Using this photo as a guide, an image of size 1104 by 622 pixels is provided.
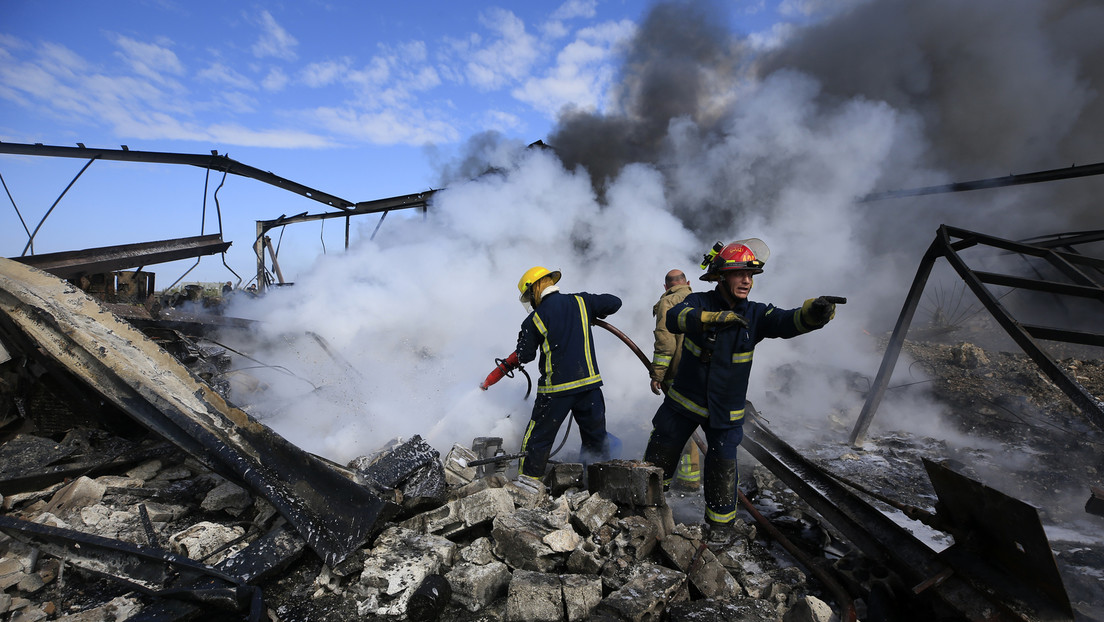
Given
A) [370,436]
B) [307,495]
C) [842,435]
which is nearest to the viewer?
[307,495]

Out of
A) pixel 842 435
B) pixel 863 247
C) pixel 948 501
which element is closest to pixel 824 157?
pixel 863 247

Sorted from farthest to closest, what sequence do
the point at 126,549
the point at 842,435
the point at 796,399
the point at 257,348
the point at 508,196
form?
the point at 508,196
the point at 796,399
the point at 257,348
the point at 842,435
the point at 126,549

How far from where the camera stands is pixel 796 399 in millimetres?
7000

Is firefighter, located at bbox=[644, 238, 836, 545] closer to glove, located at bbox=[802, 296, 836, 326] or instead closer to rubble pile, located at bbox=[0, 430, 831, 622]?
glove, located at bbox=[802, 296, 836, 326]

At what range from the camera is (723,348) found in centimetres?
331

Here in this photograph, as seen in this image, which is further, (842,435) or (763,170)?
(763,170)

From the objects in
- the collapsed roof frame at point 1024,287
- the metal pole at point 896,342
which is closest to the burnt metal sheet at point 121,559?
the collapsed roof frame at point 1024,287

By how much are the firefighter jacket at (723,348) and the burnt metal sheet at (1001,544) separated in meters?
1.10

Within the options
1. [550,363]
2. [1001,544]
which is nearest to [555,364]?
[550,363]

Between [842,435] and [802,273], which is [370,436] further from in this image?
[802,273]

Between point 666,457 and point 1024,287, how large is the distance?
3.76 metres

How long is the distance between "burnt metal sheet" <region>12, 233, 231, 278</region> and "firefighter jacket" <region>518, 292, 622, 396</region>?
4.49 m

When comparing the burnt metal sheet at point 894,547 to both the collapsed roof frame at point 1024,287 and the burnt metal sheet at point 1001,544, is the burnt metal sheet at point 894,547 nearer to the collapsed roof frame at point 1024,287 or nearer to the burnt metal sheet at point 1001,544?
the burnt metal sheet at point 1001,544

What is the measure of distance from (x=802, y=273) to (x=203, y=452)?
376 inches
